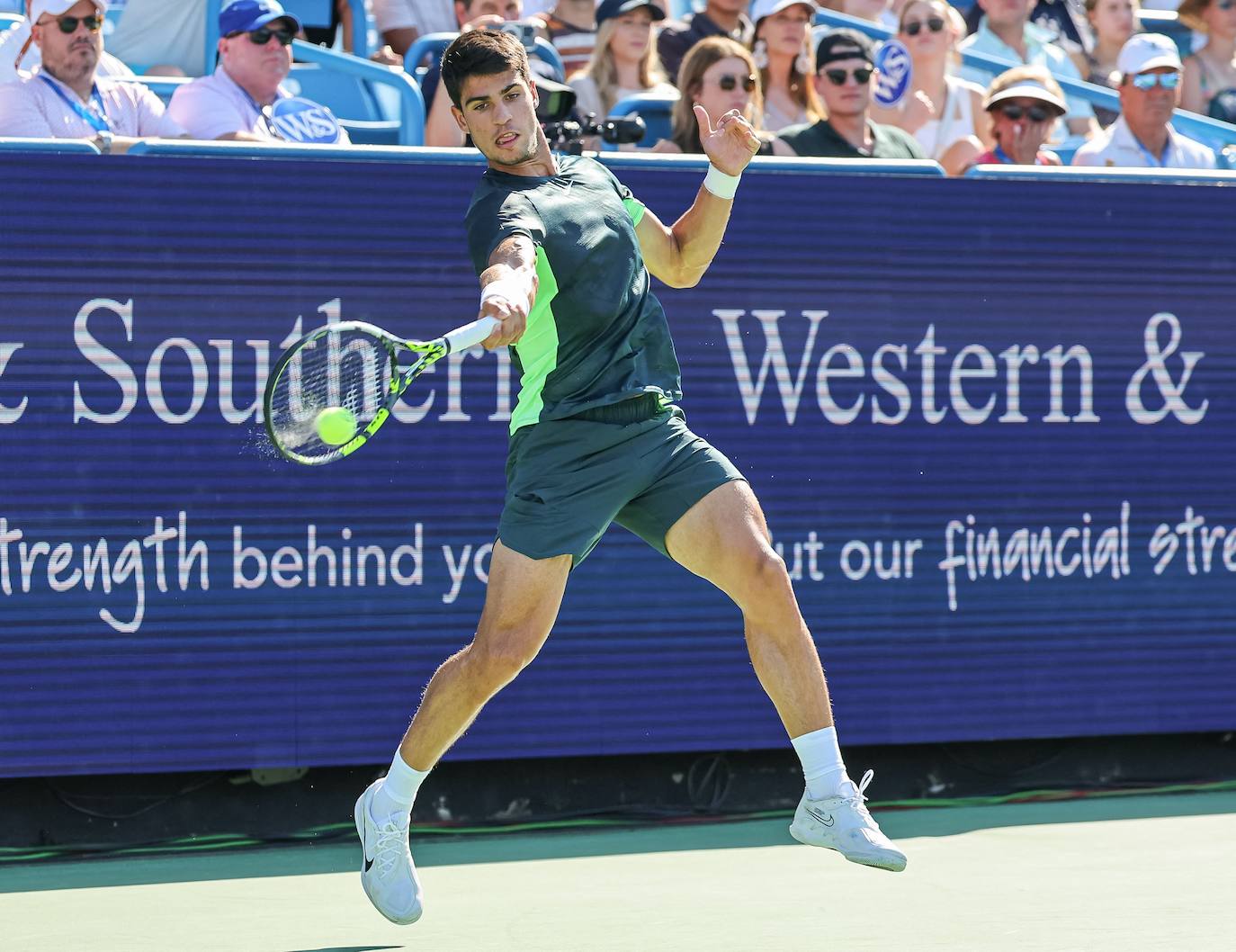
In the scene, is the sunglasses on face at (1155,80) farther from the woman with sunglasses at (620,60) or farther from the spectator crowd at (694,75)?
the woman with sunglasses at (620,60)

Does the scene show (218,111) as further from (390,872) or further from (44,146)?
(390,872)

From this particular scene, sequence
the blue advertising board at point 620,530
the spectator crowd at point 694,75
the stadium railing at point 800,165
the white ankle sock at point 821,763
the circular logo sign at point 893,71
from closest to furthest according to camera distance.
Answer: the white ankle sock at point 821,763, the blue advertising board at point 620,530, the stadium railing at point 800,165, the spectator crowd at point 694,75, the circular logo sign at point 893,71

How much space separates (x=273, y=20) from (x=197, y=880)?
3135 mm

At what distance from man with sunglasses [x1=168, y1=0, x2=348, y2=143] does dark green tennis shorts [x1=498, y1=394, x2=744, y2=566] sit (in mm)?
2636

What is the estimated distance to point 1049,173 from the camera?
6.32 m

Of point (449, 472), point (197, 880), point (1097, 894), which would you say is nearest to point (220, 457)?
point (449, 472)

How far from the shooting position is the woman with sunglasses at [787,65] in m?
7.75

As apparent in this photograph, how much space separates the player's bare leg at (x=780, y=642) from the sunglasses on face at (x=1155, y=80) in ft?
13.7

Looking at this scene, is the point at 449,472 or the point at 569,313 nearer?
the point at 569,313

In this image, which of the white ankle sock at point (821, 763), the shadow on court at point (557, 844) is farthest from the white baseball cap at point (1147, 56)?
the white ankle sock at point (821, 763)

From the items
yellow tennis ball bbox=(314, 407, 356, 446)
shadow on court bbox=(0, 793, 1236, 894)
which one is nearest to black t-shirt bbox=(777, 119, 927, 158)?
shadow on court bbox=(0, 793, 1236, 894)

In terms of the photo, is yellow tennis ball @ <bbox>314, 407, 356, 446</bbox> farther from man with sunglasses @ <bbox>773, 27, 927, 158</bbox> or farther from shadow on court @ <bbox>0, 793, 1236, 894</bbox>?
man with sunglasses @ <bbox>773, 27, 927, 158</bbox>

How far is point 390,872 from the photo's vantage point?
→ 4.32 metres

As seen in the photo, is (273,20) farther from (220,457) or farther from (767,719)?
(767,719)
